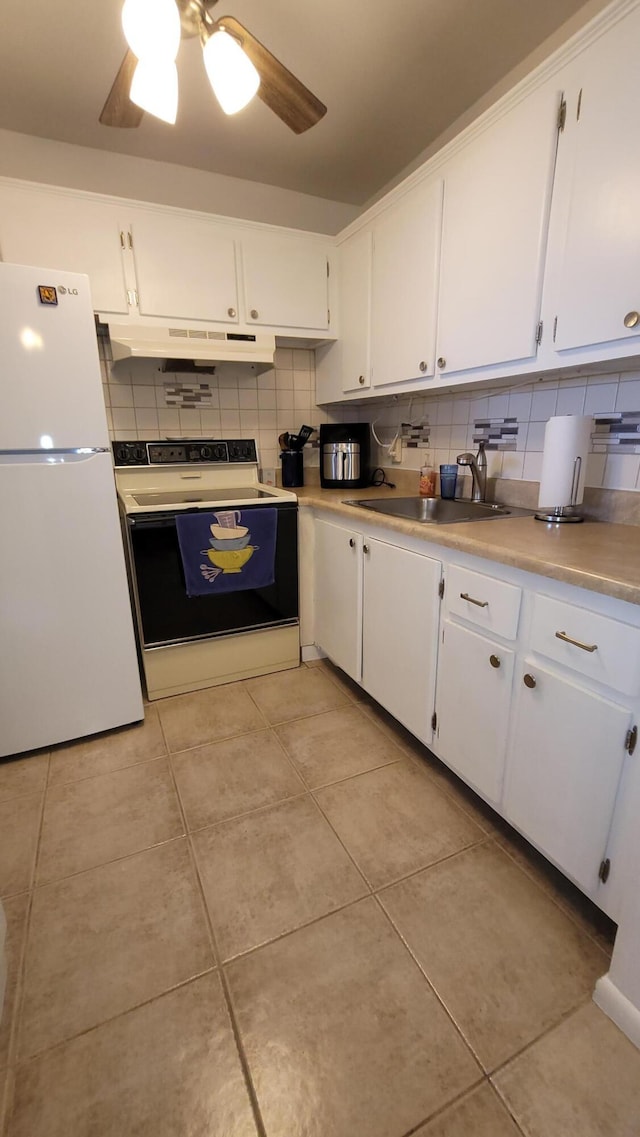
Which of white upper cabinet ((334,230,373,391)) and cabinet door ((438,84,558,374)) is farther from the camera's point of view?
white upper cabinet ((334,230,373,391))

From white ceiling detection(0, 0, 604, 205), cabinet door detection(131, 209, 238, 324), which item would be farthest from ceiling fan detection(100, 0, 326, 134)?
cabinet door detection(131, 209, 238, 324)

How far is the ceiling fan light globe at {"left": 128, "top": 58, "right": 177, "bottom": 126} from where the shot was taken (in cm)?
108

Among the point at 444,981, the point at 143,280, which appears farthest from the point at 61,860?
the point at 143,280

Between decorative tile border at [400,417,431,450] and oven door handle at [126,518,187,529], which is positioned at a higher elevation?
decorative tile border at [400,417,431,450]

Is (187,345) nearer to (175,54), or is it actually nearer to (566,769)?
(175,54)

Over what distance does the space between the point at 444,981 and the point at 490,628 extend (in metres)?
0.80

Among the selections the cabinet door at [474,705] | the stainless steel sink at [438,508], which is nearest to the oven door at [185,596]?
the stainless steel sink at [438,508]

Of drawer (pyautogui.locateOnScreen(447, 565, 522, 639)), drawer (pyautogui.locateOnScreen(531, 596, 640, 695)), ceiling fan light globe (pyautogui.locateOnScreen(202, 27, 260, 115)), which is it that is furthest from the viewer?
drawer (pyautogui.locateOnScreen(447, 565, 522, 639))

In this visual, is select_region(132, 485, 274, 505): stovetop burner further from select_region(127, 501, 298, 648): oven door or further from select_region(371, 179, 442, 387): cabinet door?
select_region(371, 179, 442, 387): cabinet door

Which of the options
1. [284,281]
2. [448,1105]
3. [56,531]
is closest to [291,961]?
[448,1105]

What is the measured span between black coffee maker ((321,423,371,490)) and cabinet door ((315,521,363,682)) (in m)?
0.42

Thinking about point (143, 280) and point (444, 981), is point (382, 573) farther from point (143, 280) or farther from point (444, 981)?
point (143, 280)

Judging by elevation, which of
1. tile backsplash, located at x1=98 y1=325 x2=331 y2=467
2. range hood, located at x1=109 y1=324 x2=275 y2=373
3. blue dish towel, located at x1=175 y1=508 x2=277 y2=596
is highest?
range hood, located at x1=109 y1=324 x2=275 y2=373

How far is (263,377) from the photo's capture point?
8.54ft
